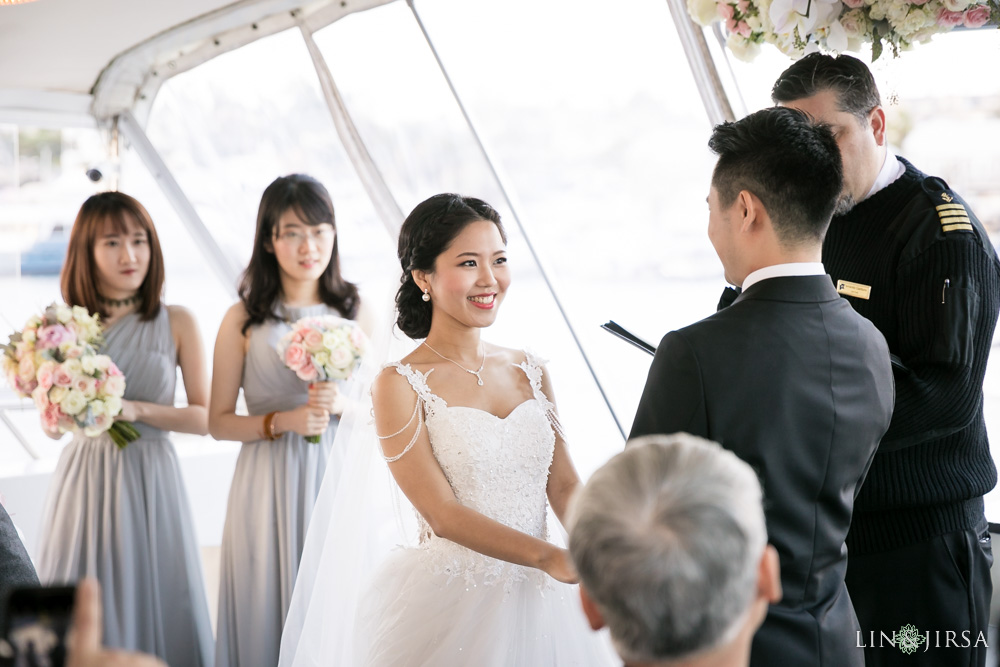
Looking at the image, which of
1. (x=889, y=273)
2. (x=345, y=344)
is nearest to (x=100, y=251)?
(x=345, y=344)

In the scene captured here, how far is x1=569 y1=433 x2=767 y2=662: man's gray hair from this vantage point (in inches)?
40.5

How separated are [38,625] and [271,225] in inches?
109

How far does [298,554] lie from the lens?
345 centimetres

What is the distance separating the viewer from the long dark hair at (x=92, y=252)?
141 inches

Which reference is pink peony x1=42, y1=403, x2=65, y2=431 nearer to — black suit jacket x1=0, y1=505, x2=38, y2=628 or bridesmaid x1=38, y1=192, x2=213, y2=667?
bridesmaid x1=38, y1=192, x2=213, y2=667

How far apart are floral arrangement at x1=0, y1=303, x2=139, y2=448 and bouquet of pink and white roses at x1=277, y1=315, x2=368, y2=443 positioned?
69cm

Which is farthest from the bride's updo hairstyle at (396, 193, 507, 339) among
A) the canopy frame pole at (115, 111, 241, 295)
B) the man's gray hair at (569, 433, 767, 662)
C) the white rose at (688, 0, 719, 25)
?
the canopy frame pole at (115, 111, 241, 295)

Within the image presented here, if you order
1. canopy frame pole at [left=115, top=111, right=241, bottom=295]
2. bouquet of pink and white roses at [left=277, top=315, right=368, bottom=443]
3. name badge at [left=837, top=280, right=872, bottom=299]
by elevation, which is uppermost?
canopy frame pole at [left=115, top=111, right=241, bottom=295]

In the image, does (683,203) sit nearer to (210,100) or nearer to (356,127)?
(356,127)

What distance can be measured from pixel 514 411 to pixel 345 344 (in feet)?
3.61

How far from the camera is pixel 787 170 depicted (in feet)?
5.32

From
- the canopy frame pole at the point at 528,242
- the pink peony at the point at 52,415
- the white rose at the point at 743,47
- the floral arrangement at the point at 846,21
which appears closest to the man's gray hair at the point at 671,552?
the floral arrangement at the point at 846,21

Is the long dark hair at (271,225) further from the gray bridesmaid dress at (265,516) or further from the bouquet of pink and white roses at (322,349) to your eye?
the bouquet of pink and white roses at (322,349)

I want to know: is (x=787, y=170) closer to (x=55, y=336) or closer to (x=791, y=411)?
(x=791, y=411)
